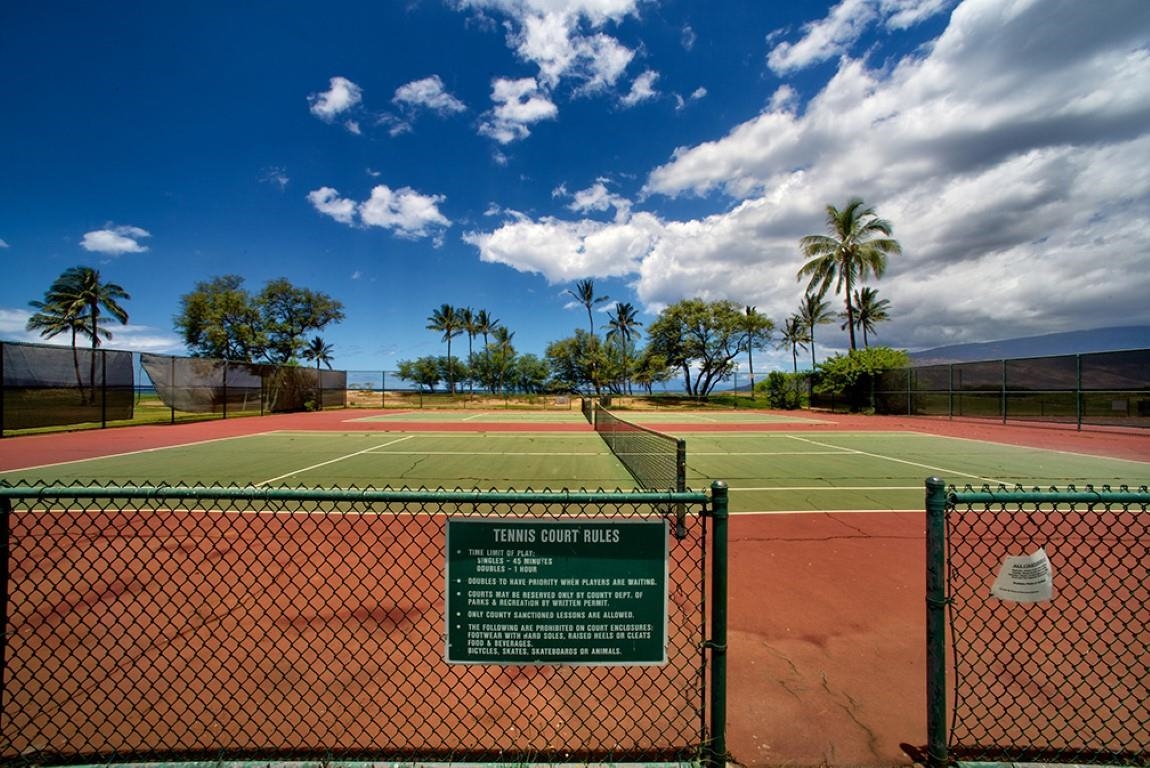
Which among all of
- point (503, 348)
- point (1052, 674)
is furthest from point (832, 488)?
point (503, 348)

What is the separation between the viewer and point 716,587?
2137 millimetres

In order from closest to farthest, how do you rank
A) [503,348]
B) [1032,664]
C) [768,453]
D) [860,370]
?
[1032,664] → [768,453] → [860,370] → [503,348]

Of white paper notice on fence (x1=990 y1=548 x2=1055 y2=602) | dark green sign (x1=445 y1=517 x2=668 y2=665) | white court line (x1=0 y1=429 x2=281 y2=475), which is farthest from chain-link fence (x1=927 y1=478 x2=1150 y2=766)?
white court line (x1=0 y1=429 x2=281 y2=475)

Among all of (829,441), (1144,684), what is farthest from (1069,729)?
(829,441)

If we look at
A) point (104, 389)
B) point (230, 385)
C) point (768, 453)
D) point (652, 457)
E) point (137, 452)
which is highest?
point (230, 385)

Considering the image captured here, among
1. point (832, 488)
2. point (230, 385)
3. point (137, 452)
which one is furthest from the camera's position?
point (230, 385)

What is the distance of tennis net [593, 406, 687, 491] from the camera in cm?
503

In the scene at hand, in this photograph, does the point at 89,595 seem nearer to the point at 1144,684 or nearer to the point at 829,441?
the point at 1144,684

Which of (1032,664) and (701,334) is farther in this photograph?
(701,334)

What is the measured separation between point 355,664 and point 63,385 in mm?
22262

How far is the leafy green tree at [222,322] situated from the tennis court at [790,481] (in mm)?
22539

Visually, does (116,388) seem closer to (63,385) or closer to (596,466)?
(63,385)

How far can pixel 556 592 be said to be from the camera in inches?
85.6

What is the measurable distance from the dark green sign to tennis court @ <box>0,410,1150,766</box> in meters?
1.03
